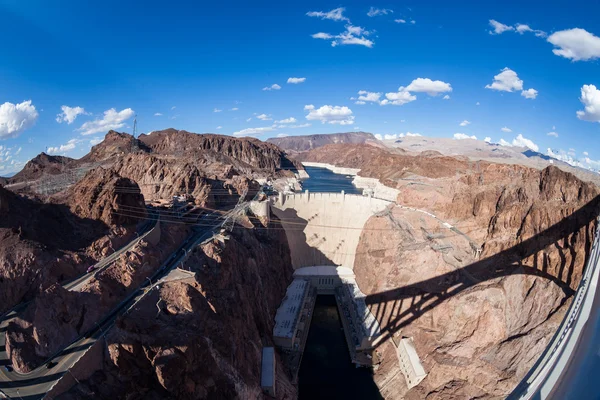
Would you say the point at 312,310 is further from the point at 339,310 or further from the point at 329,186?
the point at 329,186

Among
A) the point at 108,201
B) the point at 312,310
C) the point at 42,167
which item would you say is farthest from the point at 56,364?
the point at 42,167

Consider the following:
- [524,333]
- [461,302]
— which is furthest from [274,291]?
[524,333]

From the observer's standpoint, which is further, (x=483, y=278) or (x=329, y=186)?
(x=329, y=186)

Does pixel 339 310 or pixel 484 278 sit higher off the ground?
pixel 484 278

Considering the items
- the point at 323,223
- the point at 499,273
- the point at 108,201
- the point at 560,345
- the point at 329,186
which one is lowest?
the point at 499,273

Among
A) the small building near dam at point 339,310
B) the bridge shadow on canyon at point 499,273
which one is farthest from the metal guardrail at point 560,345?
the small building near dam at point 339,310
